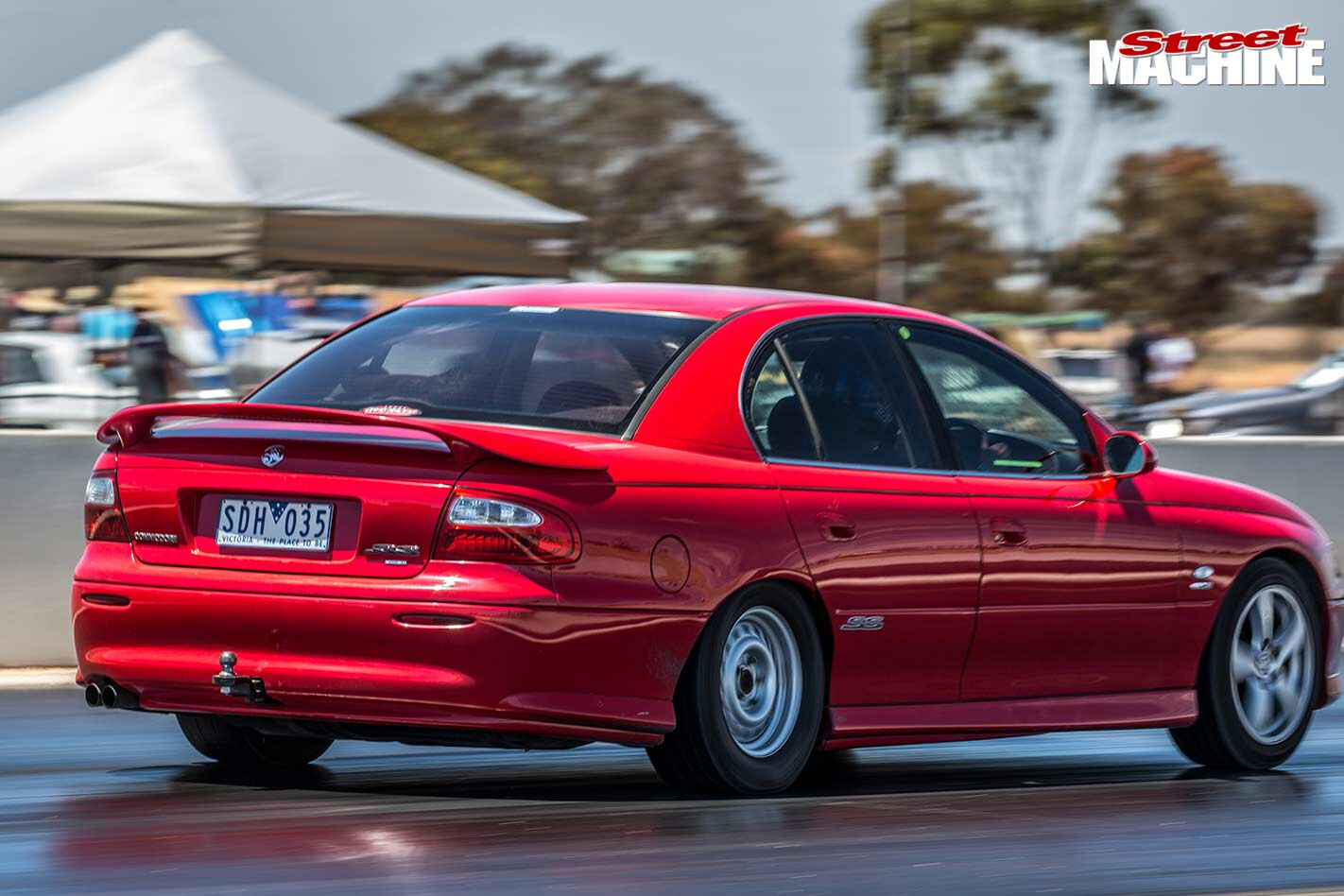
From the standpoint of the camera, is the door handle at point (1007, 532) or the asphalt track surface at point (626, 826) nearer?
the asphalt track surface at point (626, 826)

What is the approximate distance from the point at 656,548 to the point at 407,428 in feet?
2.24

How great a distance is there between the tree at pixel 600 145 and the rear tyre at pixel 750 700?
58.3m

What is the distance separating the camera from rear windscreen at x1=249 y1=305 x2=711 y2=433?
6.51 m

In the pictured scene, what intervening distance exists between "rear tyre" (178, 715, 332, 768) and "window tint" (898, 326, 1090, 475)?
208 centimetres

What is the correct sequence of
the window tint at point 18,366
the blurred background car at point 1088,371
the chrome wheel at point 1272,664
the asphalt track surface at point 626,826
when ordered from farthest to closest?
the blurred background car at point 1088,371 < the window tint at point 18,366 < the chrome wheel at point 1272,664 < the asphalt track surface at point 626,826

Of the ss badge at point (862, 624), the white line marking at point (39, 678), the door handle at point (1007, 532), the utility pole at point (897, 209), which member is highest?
the utility pole at point (897, 209)

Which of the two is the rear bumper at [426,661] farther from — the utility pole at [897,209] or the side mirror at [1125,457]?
the utility pole at [897,209]

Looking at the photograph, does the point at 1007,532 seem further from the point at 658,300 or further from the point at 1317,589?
the point at 1317,589

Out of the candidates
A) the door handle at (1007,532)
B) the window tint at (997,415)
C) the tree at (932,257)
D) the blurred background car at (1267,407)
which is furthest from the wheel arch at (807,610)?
the tree at (932,257)

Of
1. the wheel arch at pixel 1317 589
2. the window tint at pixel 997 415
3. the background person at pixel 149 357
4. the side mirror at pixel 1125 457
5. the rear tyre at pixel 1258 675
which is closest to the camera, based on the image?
the window tint at pixel 997 415

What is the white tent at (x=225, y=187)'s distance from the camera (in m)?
15.5

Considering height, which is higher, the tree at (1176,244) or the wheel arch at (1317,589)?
the tree at (1176,244)

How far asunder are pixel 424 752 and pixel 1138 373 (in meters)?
21.2

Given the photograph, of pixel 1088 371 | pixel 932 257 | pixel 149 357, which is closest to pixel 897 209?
pixel 149 357
